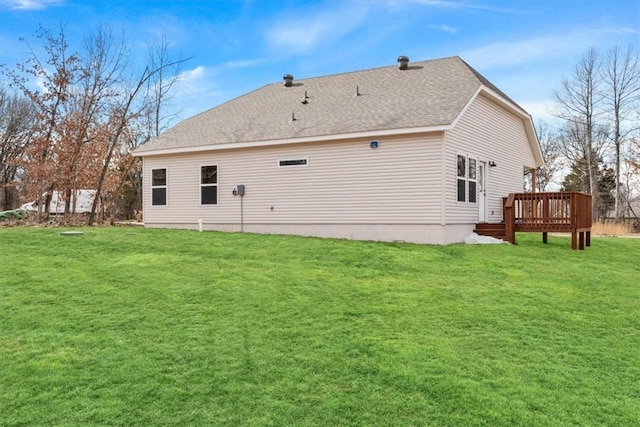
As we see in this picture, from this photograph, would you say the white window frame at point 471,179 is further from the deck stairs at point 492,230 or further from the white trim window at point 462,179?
the deck stairs at point 492,230

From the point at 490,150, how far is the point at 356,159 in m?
4.20

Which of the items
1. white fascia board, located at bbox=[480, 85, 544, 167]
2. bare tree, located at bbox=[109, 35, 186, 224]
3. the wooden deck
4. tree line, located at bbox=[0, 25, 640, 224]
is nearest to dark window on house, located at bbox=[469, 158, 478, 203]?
the wooden deck

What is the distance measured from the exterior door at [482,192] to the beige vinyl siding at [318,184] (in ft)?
8.29

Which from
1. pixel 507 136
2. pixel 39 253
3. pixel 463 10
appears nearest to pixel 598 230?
pixel 507 136

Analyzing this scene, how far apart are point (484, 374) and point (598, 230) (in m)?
21.1

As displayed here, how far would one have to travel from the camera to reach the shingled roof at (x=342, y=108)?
504 inches

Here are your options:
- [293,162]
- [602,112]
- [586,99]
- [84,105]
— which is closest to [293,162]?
[293,162]

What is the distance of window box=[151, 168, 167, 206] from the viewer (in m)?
16.2

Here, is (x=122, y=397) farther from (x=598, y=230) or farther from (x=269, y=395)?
(x=598, y=230)

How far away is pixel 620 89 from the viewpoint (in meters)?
30.0

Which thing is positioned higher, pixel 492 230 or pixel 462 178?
pixel 462 178

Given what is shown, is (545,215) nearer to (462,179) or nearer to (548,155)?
(462,179)

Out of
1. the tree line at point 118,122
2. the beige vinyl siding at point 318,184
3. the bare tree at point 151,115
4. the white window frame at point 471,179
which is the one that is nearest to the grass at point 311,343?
the beige vinyl siding at point 318,184

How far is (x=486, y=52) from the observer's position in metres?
18.4
